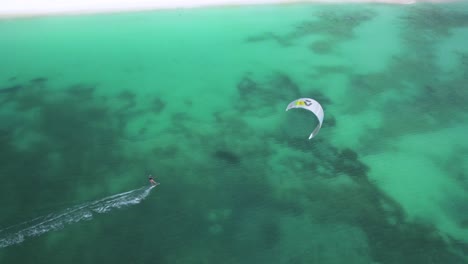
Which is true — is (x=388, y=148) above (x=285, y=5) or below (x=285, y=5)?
below

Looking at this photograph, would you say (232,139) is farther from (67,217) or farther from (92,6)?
(92,6)

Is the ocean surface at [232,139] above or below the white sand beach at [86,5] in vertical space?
below

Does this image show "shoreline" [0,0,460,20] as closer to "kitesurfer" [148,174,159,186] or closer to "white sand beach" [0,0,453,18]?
"white sand beach" [0,0,453,18]

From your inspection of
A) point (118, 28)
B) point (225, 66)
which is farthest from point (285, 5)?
point (118, 28)

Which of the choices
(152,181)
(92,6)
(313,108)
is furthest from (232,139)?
(92,6)

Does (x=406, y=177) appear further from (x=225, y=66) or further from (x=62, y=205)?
(x=62, y=205)

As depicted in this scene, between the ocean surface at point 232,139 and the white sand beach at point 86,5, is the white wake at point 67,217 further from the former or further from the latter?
the white sand beach at point 86,5

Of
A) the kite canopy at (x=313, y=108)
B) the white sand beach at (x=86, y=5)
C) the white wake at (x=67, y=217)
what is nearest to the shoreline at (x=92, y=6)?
the white sand beach at (x=86, y=5)
